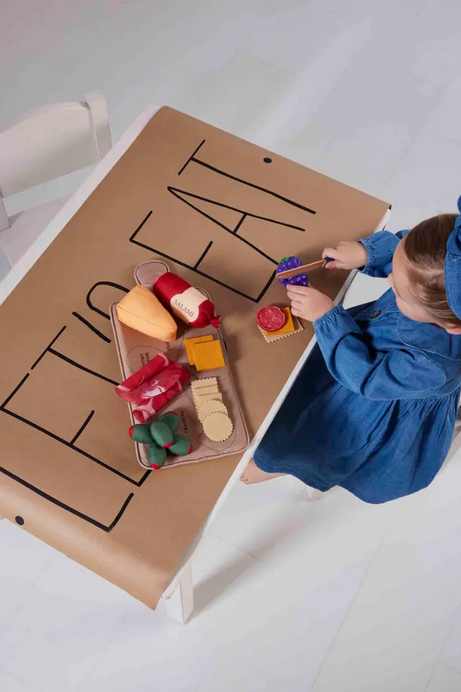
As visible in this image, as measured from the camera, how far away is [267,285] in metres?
1.09

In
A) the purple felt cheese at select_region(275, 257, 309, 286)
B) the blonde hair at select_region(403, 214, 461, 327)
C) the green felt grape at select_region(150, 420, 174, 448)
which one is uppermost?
the blonde hair at select_region(403, 214, 461, 327)

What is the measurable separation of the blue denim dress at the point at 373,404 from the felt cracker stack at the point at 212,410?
20 centimetres

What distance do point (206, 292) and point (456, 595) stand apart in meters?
0.99

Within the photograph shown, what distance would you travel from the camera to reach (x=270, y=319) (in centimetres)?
104

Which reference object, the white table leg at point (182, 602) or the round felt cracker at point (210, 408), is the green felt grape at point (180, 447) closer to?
the round felt cracker at point (210, 408)

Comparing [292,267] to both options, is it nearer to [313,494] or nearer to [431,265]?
[431,265]

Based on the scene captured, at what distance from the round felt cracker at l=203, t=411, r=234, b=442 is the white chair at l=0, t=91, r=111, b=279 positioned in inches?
25.7

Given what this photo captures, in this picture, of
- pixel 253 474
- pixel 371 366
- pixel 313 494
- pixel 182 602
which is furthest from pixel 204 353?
pixel 313 494

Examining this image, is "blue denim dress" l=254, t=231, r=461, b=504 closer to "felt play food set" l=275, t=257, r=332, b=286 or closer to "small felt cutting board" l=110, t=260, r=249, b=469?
"felt play food set" l=275, t=257, r=332, b=286

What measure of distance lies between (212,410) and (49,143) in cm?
65

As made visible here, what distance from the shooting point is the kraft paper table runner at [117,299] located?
0.88 meters

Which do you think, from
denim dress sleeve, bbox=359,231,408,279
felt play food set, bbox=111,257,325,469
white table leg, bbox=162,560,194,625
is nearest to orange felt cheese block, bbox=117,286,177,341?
felt play food set, bbox=111,257,325,469

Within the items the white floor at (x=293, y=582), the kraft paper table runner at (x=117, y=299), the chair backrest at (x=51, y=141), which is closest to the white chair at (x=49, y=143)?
the chair backrest at (x=51, y=141)

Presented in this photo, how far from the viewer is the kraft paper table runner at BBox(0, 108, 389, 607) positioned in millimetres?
885
